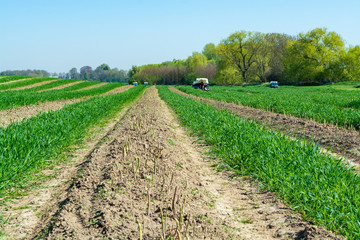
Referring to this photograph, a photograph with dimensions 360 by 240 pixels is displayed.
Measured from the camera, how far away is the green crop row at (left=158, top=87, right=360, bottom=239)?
12.0 feet

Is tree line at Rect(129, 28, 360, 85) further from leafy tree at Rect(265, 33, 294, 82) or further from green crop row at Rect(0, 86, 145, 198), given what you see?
green crop row at Rect(0, 86, 145, 198)

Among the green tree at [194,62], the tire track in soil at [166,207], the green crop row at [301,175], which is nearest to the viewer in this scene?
the tire track in soil at [166,207]

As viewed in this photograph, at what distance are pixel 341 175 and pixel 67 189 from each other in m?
4.61

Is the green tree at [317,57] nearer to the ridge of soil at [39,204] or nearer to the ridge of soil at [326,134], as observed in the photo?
the ridge of soil at [326,134]

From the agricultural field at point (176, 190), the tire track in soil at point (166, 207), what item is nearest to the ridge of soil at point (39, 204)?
the agricultural field at point (176, 190)

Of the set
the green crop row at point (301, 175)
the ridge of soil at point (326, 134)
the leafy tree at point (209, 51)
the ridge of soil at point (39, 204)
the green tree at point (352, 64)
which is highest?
the leafy tree at point (209, 51)

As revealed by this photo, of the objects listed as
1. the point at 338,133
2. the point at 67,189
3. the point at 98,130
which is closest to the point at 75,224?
the point at 67,189

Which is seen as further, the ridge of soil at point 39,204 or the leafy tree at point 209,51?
the leafy tree at point 209,51

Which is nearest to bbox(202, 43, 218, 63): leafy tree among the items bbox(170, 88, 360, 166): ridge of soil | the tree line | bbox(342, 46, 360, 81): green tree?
the tree line

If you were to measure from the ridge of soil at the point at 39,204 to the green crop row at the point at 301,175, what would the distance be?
3.33 m

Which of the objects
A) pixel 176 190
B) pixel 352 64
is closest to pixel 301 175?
pixel 176 190

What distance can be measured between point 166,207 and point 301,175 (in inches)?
89.0

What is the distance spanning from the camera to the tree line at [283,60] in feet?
170

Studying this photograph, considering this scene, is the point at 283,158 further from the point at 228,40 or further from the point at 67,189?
the point at 228,40
